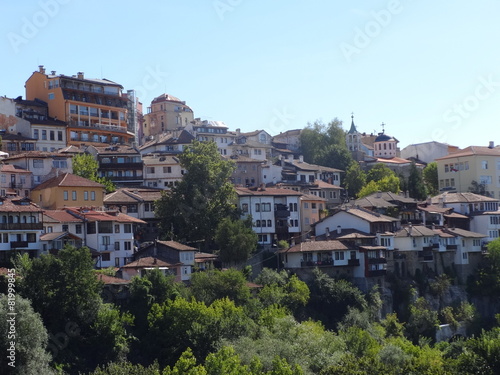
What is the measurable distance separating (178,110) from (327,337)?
222 feet

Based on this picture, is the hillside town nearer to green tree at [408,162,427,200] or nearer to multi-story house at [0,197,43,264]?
multi-story house at [0,197,43,264]

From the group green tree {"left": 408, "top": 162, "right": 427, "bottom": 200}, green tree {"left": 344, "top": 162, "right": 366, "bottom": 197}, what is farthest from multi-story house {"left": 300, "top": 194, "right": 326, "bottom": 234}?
green tree {"left": 408, "top": 162, "right": 427, "bottom": 200}

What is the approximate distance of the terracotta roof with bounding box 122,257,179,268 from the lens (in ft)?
214

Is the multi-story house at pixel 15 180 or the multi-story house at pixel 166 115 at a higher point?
the multi-story house at pixel 166 115

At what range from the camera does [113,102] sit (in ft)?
342

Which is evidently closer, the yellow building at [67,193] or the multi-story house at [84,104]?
the yellow building at [67,193]

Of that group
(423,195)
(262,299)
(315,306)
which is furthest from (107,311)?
(423,195)

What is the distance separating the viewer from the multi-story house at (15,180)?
76688mm

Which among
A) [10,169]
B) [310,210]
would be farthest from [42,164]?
[310,210]

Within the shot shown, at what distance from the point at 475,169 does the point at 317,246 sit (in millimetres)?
35080

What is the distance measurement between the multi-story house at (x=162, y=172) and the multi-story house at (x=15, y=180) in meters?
15.4

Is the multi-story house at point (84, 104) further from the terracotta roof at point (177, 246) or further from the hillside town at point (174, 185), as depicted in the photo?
the terracotta roof at point (177, 246)

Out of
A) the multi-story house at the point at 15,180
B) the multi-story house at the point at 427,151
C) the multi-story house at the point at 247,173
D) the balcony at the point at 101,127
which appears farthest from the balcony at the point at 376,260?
the multi-story house at the point at 427,151

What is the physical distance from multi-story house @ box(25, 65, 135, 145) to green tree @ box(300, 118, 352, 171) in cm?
2451
